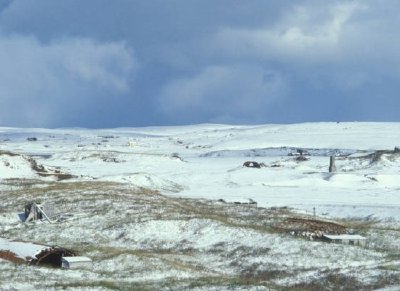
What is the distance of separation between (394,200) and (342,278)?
33.7 m

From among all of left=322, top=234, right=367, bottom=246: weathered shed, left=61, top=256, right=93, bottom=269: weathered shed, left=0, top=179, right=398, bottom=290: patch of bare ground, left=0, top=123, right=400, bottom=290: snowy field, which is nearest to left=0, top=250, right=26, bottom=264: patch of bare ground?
left=0, top=123, right=400, bottom=290: snowy field

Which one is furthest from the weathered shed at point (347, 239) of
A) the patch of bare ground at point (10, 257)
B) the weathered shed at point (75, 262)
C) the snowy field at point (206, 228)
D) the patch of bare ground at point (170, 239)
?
the patch of bare ground at point (10, 257)

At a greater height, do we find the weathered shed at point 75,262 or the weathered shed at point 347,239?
the weathered shed at point 347,239

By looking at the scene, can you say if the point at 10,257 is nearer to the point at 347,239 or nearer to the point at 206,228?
the point at 206,228

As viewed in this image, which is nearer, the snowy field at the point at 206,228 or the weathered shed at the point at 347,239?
the snowy field at the point at 206,228

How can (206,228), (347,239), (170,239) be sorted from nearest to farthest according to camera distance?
1. (347,239)
2. (170,239)
3. (206,228)

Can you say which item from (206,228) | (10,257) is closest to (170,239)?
(206,228)

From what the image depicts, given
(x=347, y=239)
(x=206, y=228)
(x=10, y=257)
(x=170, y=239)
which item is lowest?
(x=10, y=257)

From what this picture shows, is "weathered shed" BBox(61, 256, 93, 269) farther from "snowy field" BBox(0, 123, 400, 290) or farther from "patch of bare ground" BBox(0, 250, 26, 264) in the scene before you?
"patch of bare ground" BBox(0, 250, 26, 264)

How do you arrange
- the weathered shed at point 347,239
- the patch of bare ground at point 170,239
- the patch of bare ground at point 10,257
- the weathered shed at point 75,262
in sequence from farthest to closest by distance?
the weathered shed at point 347,239, the patch of bare ground at point 10,257, the weathered shed at point 75,262, the patch of bare ground at point 170,239

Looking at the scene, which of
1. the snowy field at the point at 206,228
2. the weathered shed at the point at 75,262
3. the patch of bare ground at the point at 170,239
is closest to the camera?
the patch of bare ground at the point at 170,239

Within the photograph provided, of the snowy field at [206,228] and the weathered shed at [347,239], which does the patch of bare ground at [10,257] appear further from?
the weathered shed at [347,239]

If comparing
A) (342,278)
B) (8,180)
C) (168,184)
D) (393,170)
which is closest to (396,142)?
(393,170)

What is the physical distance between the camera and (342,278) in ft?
109
